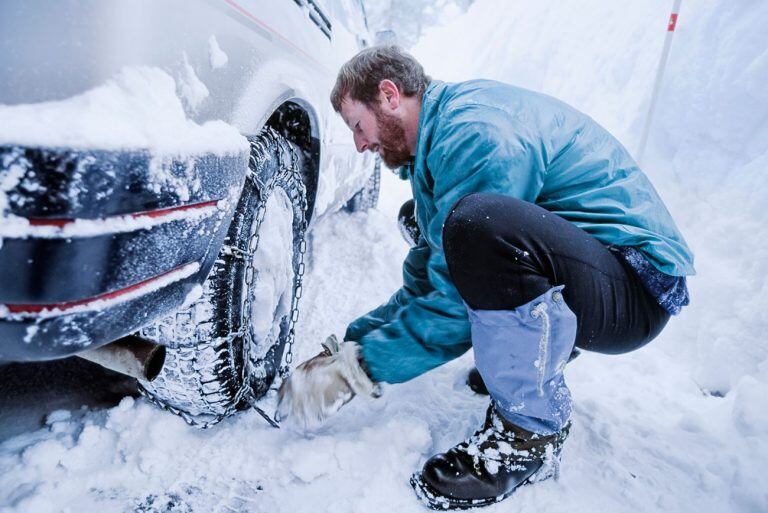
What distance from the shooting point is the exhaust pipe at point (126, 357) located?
0.79 m

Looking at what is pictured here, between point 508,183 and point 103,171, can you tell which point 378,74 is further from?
point 103,171

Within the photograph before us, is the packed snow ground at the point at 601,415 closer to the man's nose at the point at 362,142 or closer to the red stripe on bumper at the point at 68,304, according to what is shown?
the red stripe on bumper at the point at 68,304

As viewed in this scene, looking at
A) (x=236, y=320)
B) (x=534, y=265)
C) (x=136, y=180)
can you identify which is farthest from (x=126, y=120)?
(x=534, y=265)

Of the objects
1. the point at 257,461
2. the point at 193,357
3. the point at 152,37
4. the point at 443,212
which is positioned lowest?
the point at 257,461

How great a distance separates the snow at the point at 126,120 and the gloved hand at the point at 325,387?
27.7 inches

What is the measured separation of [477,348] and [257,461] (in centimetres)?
69

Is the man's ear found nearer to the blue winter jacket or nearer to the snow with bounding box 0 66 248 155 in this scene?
the blue winter jacket

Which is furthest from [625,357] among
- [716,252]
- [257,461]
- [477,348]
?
[257,461]

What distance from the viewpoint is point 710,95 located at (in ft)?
8.89

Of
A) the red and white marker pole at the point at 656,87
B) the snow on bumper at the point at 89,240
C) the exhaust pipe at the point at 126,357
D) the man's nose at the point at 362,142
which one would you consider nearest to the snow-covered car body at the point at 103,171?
the snow on bumper at the point at 89,240

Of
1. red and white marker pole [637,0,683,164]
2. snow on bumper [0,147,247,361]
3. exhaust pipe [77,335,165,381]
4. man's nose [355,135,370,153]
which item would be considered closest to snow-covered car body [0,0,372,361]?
snow on bumper [0,147,247,361]

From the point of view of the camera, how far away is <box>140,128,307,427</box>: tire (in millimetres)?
959

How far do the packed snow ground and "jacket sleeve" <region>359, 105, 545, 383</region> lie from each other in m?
0.26

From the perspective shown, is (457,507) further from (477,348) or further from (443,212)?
(443,212)
